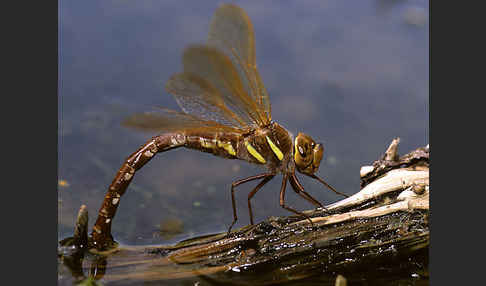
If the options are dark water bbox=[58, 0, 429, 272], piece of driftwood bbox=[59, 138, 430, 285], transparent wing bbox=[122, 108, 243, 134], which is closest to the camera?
piece of driftwood bbox=[59, 138, 430, 285]

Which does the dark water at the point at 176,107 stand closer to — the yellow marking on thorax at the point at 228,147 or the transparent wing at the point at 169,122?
the transparent wing at the point at 169,122

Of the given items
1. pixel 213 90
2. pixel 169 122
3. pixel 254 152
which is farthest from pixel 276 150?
pixel 169 122

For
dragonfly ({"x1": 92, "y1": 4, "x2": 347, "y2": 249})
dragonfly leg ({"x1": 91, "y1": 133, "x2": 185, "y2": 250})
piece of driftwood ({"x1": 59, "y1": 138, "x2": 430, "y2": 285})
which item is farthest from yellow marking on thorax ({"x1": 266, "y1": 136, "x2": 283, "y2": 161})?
Result: dragonfly leg ({"x1": 91, "y1": 133, "x2": 185, "y2": 250})

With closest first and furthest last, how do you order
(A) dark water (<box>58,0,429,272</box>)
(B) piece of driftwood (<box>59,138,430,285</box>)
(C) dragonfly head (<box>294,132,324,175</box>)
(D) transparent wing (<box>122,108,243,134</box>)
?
1. (B) piece of driftwood (<box>59,138,430,285</box>)
2. (D) transparent wing (<box>122,108,243,134</box>)
3. (C) dragonfly head (<box>294,132,324,175</box>)
4. (A) dark water (<box>58,0,429,272</box>)

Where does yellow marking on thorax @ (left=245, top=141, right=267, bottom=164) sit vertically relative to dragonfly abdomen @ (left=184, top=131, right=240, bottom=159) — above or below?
below

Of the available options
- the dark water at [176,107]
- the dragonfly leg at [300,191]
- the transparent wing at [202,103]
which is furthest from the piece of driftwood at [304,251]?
the transparent wing at [202,103]

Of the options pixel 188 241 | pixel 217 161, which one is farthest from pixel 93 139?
pixel 188 241

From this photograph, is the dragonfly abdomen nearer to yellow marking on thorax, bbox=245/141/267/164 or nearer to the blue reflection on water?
yellow marking on thorax, bbox=245/141/267/164
